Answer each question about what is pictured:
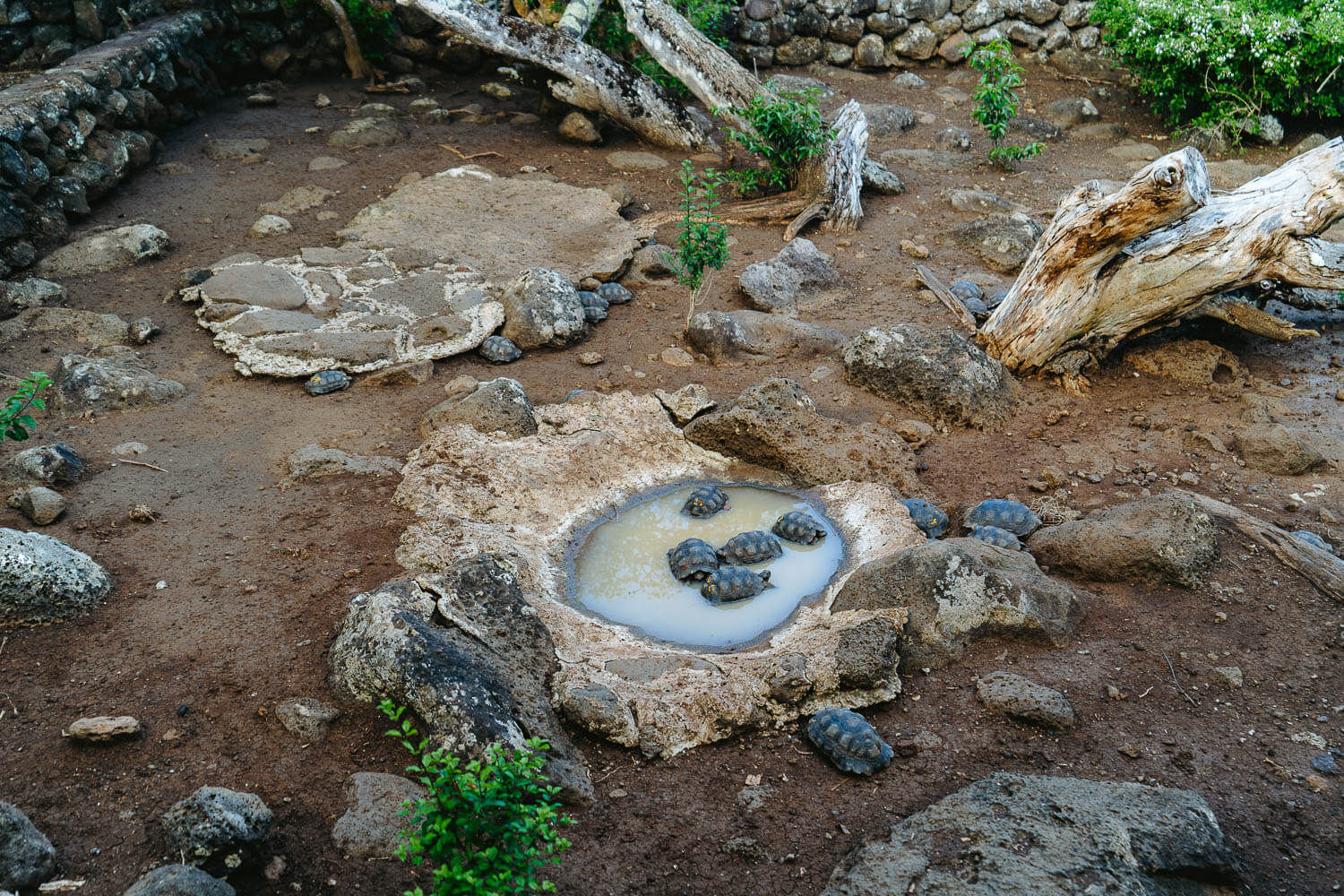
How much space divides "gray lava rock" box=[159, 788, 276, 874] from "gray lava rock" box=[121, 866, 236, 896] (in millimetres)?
73

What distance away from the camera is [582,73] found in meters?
9.20

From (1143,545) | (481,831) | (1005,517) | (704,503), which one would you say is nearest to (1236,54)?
(1005,517)

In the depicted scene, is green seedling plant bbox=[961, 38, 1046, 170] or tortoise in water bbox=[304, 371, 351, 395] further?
green seedling plant bbox=[961, 38, 1046, 170]

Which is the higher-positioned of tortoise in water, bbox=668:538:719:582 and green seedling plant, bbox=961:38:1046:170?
green seedling plant, bbox=961:38:1046:170

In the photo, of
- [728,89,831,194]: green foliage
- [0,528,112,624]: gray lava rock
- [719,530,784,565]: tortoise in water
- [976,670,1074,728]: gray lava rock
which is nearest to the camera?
[976,670,1074,728]: gray lava rock

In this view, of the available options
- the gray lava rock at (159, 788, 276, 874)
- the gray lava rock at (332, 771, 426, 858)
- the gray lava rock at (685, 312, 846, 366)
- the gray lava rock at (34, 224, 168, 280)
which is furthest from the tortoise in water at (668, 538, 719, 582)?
the gray lava rock at (34, 224, 168, 280)

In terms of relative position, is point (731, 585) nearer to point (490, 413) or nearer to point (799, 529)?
point (799, 529)

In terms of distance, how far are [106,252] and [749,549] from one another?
5625mm

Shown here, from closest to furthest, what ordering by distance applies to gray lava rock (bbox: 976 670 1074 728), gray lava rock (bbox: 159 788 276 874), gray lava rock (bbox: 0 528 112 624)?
gray lava rock (bbox: 159 788 276 874) → gray lava rock (bbox: 976 670 1074 728) → gray lava rock (bbox: 0 528 112 624)

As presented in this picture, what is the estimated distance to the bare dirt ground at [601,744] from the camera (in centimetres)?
312

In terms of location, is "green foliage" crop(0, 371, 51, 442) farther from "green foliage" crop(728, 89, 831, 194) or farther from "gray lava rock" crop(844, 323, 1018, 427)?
"green foliage" crop(728, 89, 831, 194)

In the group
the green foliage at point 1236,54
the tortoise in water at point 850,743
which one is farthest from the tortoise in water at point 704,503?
the green foliage at point 1236,54

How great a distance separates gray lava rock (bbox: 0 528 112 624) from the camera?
12.2ft

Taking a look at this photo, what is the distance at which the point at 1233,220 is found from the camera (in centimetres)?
582
